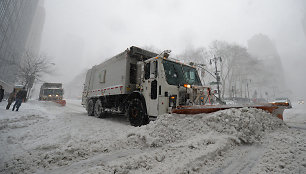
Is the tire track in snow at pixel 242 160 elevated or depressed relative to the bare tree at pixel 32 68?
depressed

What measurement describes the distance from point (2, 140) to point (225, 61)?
36.6m

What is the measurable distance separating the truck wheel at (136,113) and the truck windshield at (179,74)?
1.62 meters

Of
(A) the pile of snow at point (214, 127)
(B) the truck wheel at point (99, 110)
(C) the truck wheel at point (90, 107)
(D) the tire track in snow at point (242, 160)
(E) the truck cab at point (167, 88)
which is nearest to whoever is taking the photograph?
(D) the tire track in snow at point (242, 160)

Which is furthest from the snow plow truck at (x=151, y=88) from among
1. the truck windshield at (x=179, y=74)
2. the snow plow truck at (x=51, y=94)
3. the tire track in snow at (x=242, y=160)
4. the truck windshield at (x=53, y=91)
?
the truck windshield at (x=53, y=91)

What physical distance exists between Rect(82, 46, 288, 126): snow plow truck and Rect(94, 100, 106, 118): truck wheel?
0.09m

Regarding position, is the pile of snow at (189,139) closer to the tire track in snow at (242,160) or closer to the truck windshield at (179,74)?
the tire track in snow at (242,160)

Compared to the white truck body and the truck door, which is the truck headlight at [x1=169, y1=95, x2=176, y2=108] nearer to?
the white truck body

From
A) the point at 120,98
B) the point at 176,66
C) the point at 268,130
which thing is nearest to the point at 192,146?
the point at 268,130

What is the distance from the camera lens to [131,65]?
262 inches

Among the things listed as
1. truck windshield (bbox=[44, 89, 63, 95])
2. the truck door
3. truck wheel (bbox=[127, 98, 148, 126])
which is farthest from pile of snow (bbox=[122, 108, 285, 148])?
truck windshield (bbox=[44, 89, 63, 95])

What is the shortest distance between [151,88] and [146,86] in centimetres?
35

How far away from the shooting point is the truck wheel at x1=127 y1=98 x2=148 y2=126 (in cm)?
545

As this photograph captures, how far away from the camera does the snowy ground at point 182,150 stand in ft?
6.72

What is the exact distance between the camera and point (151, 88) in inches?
209
